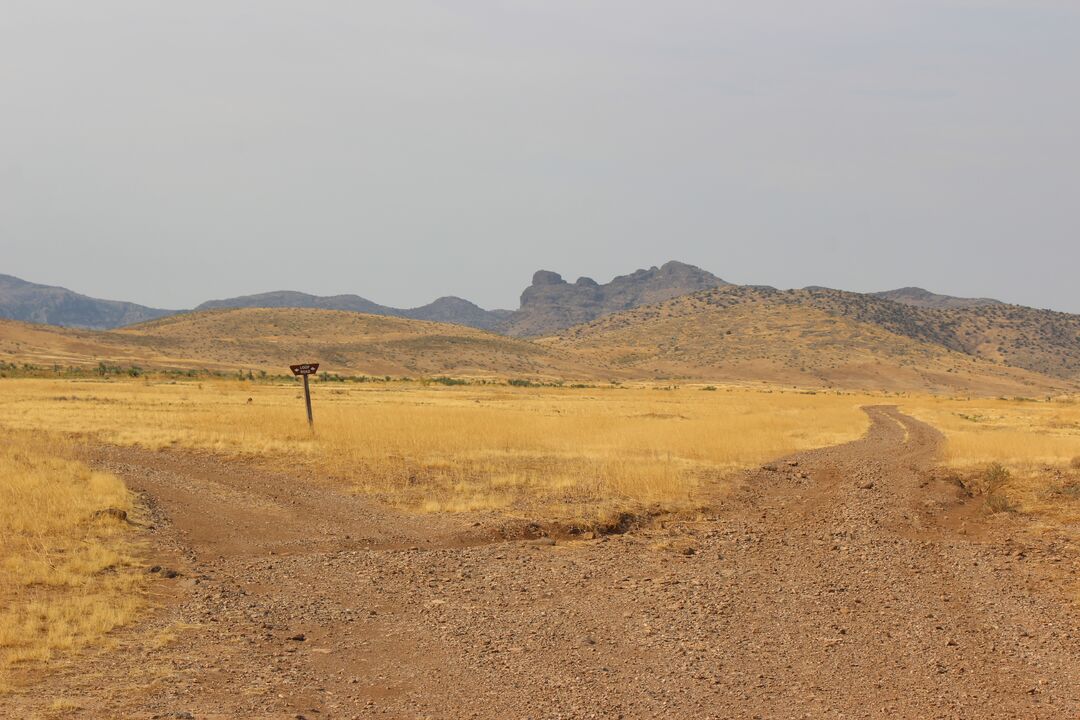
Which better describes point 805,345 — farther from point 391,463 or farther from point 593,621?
point 593,621

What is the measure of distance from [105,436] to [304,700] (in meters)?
23.3

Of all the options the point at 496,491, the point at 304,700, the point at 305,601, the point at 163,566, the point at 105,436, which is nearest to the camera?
the point at 304,700

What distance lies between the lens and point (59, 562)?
41.5 ft

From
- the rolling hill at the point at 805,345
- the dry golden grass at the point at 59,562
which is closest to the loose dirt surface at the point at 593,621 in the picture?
the dry golden grass at the point at 59,562

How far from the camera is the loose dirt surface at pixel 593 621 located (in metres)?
8.18

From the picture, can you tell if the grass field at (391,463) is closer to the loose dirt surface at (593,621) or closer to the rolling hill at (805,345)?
the loose dirt surface at (593,621)

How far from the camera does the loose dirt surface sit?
26.8 ft

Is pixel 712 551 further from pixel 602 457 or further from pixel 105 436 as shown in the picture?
pixel 105 436

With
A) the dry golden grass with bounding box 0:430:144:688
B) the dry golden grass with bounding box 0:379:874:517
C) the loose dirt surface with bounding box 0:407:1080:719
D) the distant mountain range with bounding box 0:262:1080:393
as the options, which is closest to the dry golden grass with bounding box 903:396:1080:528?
the loose dirt surface with bounding box 0:407:1080:719

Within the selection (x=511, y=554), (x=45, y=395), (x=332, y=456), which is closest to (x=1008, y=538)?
(x=511, y=554)

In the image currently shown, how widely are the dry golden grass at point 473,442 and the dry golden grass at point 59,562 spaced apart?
5714 mm

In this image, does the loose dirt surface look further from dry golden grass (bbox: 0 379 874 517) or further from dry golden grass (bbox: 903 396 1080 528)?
dry golden grass (bbox: 0 379 874 517)

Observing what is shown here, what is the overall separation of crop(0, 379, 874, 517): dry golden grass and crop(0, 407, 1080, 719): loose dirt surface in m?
2.57

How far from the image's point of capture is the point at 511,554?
46.9 feet
